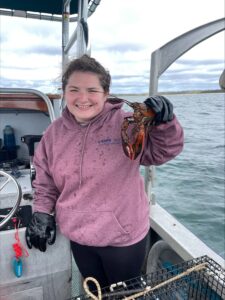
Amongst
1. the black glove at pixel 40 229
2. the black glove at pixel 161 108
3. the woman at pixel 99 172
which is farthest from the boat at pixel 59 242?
the black glove at pixel 161 108

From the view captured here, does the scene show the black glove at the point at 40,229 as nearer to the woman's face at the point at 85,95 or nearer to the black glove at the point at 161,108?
the woman's face at the point at 85,95

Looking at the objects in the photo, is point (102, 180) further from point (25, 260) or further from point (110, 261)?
point (25, 260)

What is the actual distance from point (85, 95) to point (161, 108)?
0.44m

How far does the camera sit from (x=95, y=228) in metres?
1.51

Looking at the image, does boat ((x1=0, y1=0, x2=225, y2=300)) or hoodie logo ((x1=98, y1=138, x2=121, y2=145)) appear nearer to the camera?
hoodie logo ((x1=98, y1=138, x2=121, y2=145))

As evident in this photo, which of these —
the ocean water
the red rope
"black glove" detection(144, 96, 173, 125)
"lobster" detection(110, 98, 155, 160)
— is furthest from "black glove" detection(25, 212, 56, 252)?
the ocean water

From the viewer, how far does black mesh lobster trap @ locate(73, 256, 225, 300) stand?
1.09 m

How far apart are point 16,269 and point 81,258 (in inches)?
18.9

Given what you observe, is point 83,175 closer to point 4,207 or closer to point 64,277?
point 4,207

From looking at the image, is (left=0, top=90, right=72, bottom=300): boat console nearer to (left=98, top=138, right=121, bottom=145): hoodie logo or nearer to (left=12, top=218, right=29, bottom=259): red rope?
(left=12, top=218, right=29, bottom=259): red rope

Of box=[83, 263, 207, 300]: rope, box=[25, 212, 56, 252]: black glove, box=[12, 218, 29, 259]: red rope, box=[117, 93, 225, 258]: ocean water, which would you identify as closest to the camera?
box=[83, 263, 207, 300]: rope

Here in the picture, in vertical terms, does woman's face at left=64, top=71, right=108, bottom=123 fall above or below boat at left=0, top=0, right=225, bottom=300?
above

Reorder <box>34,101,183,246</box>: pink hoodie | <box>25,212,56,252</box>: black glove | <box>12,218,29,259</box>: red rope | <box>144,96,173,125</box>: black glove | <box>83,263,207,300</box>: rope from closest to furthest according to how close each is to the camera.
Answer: <box>83,263,207,300</box>: rope
<box>144,96,173,125</box>: black glove
<box>34,101,183,246</box>: pink hoodie
<box>25,212,56,252</box>: black glove
<box>12,218,29,259</box>: red rope

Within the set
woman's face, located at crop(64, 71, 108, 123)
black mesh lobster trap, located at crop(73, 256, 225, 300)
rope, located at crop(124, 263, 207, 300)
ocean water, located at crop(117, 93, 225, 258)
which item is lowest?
ocean water, located at crop(117, 93, 225, 258)
